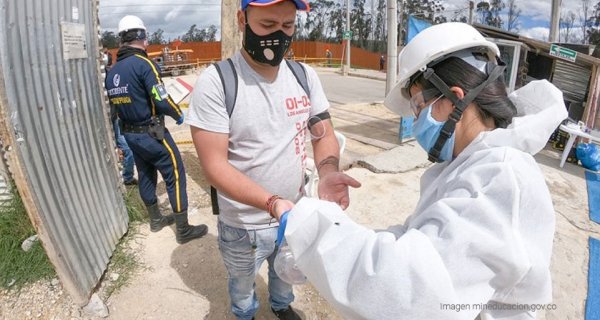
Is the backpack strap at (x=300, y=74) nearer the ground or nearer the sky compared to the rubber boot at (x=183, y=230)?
nearer the sky

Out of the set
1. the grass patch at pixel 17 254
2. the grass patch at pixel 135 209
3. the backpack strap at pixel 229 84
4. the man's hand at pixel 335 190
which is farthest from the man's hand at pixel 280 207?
the grass patch at pixel 135 209

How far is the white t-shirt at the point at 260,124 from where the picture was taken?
1.65m

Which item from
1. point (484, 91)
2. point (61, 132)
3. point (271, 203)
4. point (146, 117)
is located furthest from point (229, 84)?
point (146, 117)

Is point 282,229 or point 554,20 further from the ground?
point 554,20

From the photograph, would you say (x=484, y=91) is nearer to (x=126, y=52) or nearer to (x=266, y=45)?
(x=266, y=45)

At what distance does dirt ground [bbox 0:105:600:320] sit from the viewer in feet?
8.64

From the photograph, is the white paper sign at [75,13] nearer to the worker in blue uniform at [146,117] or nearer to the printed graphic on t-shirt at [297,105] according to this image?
the worker in blue uniform at [146,117]

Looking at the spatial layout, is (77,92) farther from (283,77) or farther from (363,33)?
(363,33)

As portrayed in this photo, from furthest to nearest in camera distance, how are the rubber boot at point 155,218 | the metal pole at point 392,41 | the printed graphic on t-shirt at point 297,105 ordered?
1. the metal pole at point 392,41
2. the rubber boot at point 155,218
3. the printed graphic on t-shirt at point 297,105

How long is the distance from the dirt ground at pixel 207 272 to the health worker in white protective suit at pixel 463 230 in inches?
76.7

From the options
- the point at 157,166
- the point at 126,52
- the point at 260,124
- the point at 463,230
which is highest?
the point at 126,52

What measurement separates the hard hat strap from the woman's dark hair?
0.01 meters

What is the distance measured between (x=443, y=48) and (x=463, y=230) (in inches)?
23.5

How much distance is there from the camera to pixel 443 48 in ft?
3.75
